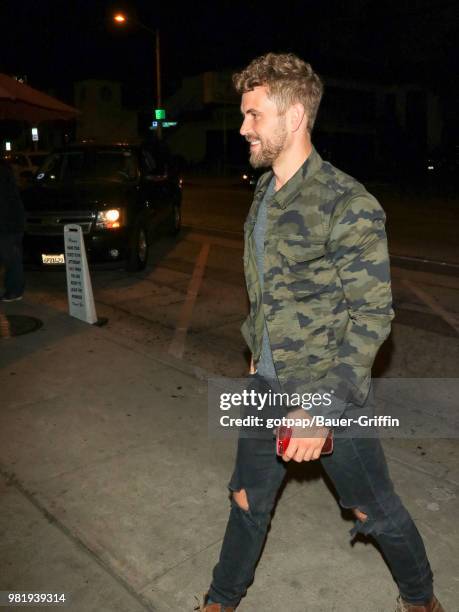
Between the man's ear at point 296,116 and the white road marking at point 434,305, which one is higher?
the man's ear at point 296,116

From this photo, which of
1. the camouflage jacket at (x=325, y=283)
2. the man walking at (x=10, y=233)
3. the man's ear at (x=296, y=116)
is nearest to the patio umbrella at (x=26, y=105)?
the man walking at (x=10, y=233)

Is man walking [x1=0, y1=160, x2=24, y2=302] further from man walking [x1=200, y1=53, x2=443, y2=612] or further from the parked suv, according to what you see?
man walking [x1=200, y1=53, x2=443, y2=612]

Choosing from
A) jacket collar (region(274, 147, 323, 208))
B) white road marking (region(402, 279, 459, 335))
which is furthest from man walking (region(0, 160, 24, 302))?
jacket collar (region(274, 147, 323, 208))

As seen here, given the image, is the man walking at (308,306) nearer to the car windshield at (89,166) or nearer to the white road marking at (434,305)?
the white road marking at (434,305)

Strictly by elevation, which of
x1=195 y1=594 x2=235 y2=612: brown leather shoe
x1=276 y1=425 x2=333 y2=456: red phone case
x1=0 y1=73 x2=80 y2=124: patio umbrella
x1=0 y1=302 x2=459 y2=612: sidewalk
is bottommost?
x1=0 y1=302 x2=459 y2=612: sidewalk

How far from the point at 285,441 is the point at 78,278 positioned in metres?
5.36

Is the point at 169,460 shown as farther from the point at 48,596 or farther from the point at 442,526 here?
the point at 442,526

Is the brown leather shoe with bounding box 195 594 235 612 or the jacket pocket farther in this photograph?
the brown leather shoe with bounding box 195 594 235 612

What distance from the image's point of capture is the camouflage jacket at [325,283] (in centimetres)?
195

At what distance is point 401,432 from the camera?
14.5ft

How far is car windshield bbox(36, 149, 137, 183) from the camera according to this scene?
9992mm

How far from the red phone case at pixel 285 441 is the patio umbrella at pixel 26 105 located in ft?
19.3

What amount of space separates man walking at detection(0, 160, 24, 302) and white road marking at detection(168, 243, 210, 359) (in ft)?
6.98

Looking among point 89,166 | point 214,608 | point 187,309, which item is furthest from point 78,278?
point 214,608
